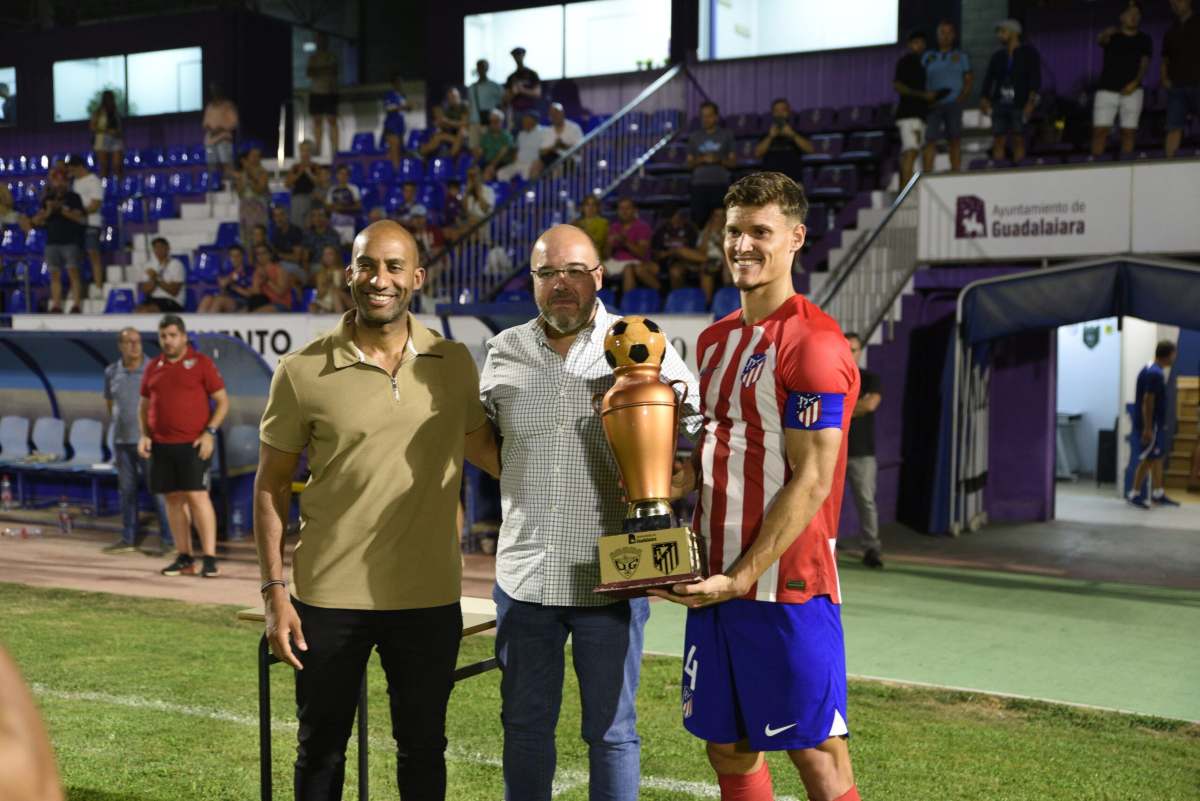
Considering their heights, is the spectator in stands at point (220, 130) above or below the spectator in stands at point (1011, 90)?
→ above

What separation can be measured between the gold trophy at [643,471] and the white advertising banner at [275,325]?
A: 7118 millimetres

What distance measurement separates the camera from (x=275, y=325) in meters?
13.0

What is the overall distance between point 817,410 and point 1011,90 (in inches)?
447

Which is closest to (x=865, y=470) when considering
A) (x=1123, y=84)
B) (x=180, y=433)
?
(x=180, y=433)

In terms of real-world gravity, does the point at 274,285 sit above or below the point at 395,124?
below

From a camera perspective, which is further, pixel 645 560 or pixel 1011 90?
pixel 1011 90

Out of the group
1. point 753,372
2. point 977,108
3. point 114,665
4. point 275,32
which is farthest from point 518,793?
point 275,32

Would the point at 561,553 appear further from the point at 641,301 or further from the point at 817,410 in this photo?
the point at 641,301

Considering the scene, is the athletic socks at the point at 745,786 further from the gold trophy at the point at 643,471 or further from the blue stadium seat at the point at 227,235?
the blue stadium seat at the point at 227,235

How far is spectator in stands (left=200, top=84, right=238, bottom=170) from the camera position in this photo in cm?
2084

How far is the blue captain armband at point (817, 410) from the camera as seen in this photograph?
3191 mm

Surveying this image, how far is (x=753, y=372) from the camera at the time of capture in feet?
10.9

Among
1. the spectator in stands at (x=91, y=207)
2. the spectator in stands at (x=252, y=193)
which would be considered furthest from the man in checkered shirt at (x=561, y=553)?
the spectator in stands at (x=91, y=207)

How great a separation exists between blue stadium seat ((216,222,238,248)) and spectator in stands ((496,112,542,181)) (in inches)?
180
